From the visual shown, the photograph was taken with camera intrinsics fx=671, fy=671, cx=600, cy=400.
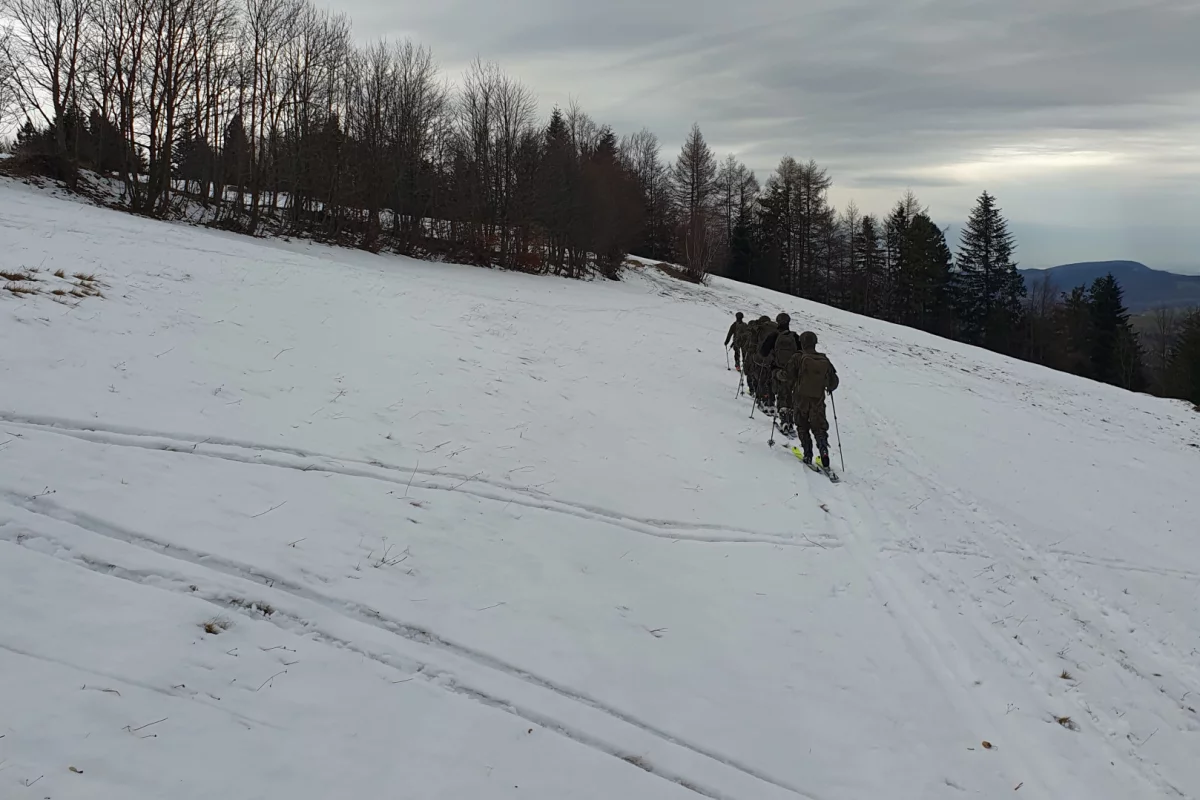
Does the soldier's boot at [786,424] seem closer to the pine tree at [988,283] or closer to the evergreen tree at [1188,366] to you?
the evergreen tree at [1188,366]

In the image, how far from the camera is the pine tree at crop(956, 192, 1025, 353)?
56969 mm

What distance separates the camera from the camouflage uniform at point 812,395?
11.0m

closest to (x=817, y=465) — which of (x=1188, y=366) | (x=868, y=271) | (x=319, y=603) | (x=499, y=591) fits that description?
(x=499, y=591)

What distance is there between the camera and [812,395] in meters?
11.0

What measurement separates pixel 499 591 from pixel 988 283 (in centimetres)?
6404

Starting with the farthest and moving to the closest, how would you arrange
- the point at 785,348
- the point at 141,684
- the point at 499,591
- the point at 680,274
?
the point at 680,274
the point at 785,348
the point at 499,591
the point at 141,684

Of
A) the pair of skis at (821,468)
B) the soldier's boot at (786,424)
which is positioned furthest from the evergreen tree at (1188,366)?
the pair of skis at (821,468)

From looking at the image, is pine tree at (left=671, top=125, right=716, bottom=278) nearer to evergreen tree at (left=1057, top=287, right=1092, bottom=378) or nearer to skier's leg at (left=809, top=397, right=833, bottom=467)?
evergreen tree at (left=1057, top=287, right=1092, bottom=378)

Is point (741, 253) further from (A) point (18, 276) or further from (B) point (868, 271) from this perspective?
(A) point (18, 276)

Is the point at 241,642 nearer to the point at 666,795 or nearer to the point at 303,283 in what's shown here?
the point at 666,795

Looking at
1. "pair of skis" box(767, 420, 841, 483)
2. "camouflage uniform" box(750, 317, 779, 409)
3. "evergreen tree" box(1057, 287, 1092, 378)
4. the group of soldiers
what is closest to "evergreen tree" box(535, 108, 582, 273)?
the group of soldiers

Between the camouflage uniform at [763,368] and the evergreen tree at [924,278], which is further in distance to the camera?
the evergreen tree at [924,278]

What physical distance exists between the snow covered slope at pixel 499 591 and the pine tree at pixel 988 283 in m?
50.2

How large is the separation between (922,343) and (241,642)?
1320 inches
